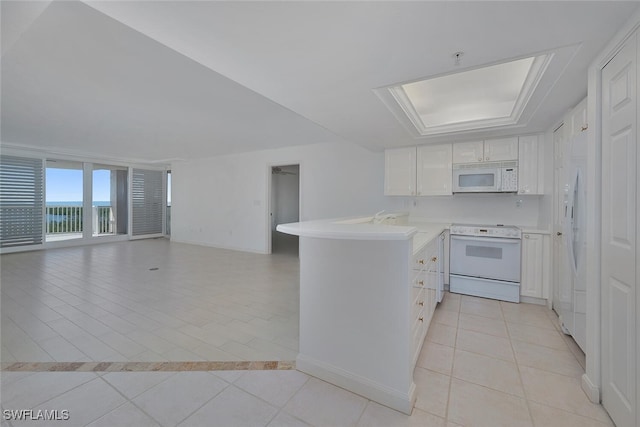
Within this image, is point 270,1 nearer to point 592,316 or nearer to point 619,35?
point 619,35

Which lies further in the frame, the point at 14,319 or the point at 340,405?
the point at 14,319

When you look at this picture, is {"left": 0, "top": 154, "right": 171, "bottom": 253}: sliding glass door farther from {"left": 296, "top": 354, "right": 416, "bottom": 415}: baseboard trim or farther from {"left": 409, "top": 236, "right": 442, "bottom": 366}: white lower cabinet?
{"left": 409, "top": 236, "right": 442, "bottom": 366}: white lower cabinet

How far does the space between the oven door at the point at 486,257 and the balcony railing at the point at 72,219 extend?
875cm

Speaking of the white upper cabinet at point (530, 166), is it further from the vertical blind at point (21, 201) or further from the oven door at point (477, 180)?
the vertical blind at point (21, 201)

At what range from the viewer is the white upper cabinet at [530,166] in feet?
10.9

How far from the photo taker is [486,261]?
336 cm

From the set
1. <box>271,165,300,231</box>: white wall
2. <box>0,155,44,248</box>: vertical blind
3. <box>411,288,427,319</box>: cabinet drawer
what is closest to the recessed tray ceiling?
<box>411,288,427,319</box>: cabinet drawer

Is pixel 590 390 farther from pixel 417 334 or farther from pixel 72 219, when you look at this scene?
pixel 72 219

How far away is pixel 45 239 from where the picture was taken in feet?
21.2

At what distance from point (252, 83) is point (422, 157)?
2.84 meters

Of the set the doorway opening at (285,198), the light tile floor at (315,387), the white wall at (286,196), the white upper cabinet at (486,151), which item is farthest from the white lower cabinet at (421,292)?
the white wall at (286,196)

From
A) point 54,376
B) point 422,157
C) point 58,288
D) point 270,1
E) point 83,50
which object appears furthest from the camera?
point 422,157

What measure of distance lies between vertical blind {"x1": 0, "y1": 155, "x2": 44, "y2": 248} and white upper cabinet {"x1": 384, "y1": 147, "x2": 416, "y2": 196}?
7956mm

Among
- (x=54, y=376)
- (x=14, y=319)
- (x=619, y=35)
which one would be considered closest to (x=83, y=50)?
(x=54, y=376)
